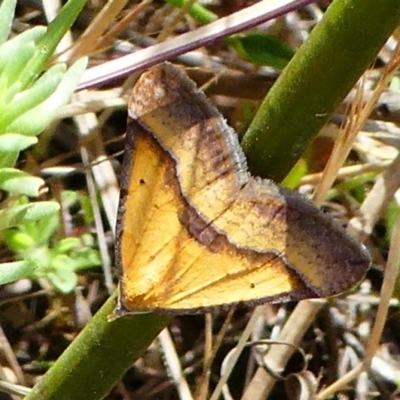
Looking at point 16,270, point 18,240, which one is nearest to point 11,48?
point 16,270

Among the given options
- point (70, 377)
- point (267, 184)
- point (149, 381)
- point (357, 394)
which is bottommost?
point (357, 394)

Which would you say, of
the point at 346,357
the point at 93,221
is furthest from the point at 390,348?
the point at 93,221

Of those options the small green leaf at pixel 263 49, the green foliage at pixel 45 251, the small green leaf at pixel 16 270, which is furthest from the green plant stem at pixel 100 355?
the small green leaf at pixel 263 49

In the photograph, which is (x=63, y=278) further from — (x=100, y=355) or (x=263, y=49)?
(x=263, y=49)

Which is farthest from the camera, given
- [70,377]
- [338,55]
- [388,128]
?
[388,128]

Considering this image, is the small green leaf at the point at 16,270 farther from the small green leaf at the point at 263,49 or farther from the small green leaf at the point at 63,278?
the small green leaf at the point at 263,49

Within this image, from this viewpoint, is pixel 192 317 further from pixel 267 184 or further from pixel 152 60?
pixel 267 184
